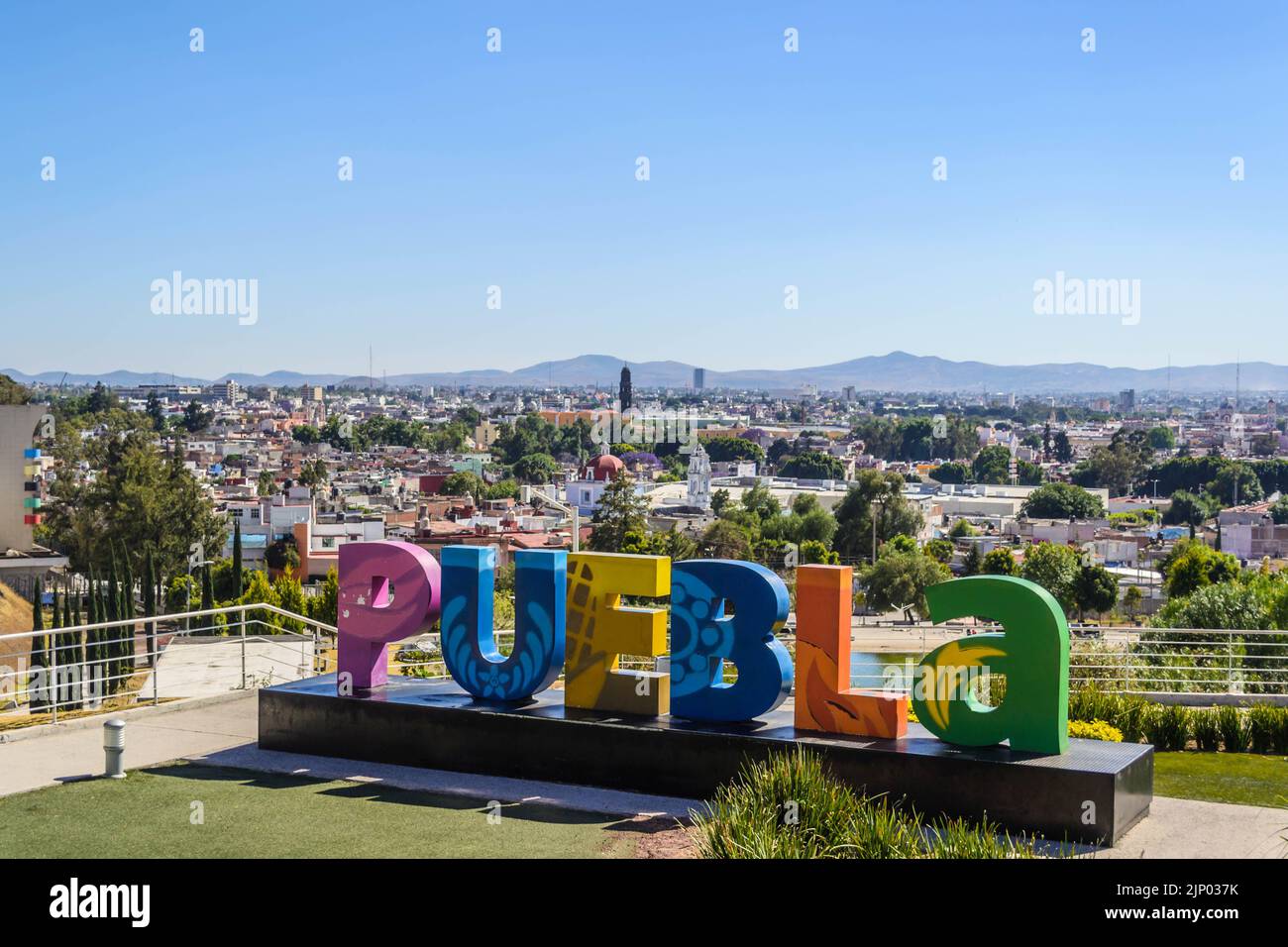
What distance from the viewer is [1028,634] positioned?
967 centimetres

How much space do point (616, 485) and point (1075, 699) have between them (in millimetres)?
61693

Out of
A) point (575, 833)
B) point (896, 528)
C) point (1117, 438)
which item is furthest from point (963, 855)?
point (1117, 438)

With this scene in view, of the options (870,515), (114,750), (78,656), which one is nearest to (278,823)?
(114,750)

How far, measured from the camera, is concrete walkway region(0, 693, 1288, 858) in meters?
9.45

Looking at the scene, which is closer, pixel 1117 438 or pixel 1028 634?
pixel 1028 634

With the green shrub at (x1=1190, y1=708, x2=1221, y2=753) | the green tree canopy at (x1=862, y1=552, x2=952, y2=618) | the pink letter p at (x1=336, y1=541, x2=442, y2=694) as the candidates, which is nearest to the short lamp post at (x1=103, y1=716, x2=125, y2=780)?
the pink letter p at (x1=336, y1=541, x2=442, y2=694)

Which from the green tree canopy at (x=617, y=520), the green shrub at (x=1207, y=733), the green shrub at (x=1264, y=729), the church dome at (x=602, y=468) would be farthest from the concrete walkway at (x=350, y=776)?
the church dome at (x=602, y=468)

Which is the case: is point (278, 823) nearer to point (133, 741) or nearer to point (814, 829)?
point (133, 741)

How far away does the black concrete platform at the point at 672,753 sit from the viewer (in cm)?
939

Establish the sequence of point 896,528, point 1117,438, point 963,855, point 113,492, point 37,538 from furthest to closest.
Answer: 1. point 1117,438
2. point 896,528
3. point 37,538
4. point 113,492
5. point 963,855

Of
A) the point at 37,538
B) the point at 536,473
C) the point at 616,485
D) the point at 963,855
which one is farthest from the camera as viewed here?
the point at 536,473

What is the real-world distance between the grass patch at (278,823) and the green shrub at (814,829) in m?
0.96

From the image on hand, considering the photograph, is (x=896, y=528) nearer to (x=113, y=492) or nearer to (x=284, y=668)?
(x=113, y=492)

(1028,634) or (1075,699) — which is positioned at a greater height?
(1028,634)
